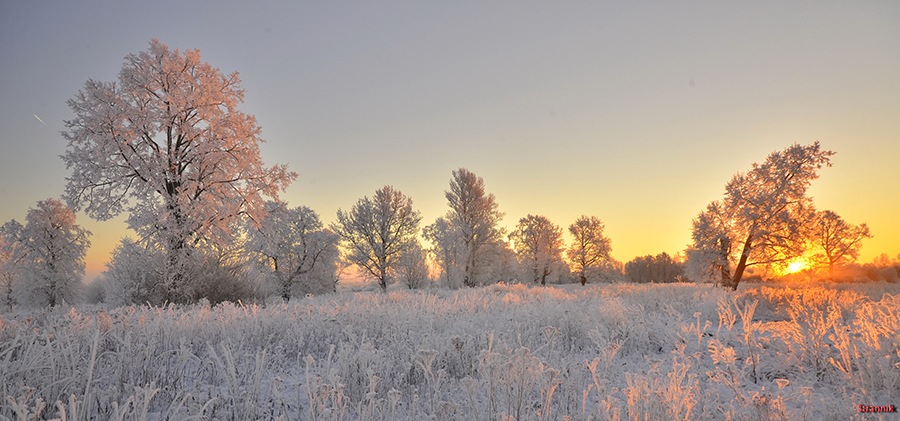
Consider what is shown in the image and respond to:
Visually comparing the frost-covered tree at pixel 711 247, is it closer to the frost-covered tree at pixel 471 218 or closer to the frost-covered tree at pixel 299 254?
the frost-covered tree at pixel 471 218

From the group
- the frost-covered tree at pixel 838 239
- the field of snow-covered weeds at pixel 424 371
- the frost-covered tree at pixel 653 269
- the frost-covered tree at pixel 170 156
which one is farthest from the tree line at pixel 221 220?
the frost-covered tree at pixel 653 269

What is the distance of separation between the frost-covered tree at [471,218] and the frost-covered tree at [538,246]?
8153 millimetres

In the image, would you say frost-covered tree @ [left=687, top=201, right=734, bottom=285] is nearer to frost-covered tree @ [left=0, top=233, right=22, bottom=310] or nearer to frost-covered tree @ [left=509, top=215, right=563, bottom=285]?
frost-covered tree @ [left=509, top=215, right=563, bottom=285]

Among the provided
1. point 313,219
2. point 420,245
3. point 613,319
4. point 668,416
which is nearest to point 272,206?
point 313,219

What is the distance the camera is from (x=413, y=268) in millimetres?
29703

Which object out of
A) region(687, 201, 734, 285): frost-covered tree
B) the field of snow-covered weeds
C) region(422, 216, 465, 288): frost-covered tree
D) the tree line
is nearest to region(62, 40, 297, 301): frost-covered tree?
the tree line

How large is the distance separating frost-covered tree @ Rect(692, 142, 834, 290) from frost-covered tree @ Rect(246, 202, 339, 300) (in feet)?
76.4

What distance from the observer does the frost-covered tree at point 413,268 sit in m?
27.2

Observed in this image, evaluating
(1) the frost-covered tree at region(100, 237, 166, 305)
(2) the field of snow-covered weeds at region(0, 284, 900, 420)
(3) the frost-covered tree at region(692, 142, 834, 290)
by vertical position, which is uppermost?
(3) the frost-covered tree at region(692, 142, 834, 290)

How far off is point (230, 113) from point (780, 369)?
50.8 feet

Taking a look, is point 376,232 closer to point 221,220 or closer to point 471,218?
point 471,218

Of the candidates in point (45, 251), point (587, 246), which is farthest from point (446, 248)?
point (45, 251)

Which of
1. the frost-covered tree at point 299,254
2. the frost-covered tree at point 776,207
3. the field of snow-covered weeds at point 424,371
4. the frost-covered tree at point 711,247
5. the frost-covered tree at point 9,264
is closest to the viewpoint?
the field of snow-covered weeds at point 424,371

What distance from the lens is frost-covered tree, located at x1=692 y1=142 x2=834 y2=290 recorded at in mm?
15766
